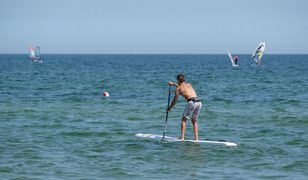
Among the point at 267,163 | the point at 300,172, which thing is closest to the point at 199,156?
the point at 267,163

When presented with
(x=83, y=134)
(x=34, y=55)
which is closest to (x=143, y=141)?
(x=83, y=134)

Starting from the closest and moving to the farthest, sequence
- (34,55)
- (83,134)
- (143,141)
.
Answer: (143,141)
(83,134)
(34,55)

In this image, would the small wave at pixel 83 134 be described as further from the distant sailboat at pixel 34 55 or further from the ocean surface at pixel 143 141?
the distant sailboat at pixel 34 55

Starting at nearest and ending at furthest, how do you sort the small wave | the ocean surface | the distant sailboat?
1. the ocean surface
2. the small wave
3. the distant sailboat

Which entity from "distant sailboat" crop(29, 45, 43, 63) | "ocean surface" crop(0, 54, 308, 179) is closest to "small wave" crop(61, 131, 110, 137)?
"ocean surface" crop(0, 54, 308, 179)

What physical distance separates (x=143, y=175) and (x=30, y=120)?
33.2 ft

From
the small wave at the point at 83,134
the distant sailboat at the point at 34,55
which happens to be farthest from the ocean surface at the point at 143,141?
the distant sailboat at the point at 34,55

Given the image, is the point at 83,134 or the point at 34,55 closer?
the point at 83,134

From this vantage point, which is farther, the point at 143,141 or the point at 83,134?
the point at 83,134

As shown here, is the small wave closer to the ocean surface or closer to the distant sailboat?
the ocean surface

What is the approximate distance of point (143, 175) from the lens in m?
13.4

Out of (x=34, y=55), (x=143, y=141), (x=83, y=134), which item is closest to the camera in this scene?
(x=143, y=141)

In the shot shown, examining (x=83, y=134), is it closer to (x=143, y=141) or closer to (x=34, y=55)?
(x=143, y=141)

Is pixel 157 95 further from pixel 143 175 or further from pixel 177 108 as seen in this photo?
pixel 143 175
